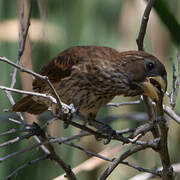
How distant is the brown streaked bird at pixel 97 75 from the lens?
234 cm

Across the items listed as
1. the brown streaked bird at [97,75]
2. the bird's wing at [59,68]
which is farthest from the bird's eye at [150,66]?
the bird's wing at [59,68]

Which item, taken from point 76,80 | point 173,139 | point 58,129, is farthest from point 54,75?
point 173,139

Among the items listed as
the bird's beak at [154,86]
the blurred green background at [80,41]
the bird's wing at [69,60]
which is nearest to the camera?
the bird's beak at [154,86]

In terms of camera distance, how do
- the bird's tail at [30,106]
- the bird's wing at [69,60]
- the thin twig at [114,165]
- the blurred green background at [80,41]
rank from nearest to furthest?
the thin twig at [114,165] < the bird's wing at [69,60] < the bird's tail at [30,106] < the blurred green background at [80,41]

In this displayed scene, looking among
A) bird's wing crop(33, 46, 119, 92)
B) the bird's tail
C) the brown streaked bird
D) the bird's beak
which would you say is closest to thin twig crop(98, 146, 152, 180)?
the bird's beak

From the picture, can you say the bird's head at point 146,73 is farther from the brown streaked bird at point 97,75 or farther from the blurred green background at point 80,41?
the blurred green background at point 80,41

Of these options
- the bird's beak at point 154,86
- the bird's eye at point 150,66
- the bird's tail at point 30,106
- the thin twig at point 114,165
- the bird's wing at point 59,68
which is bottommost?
the bird's tail at point 30,106

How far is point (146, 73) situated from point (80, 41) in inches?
40.5

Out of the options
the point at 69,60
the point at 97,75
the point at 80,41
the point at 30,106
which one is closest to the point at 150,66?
the point at 97,75

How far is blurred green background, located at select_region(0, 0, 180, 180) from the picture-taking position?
3021 millimetres

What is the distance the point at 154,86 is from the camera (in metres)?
2.18

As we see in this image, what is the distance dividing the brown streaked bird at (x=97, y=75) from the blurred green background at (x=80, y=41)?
1.50 ft

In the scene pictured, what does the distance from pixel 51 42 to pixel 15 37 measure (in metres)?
0.26

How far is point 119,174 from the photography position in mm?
3182
